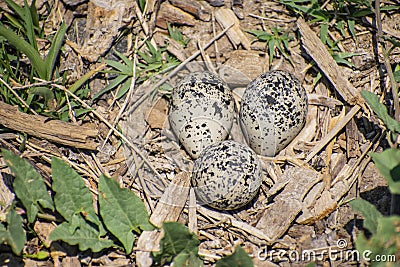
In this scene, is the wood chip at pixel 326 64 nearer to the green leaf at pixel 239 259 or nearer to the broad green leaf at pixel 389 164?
the broad green leaf at pixel 389 164

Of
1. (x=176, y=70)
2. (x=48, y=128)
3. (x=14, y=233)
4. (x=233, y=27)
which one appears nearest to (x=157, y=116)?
(x=176, y=70)

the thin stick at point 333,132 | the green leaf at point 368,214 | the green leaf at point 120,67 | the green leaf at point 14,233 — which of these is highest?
the green leaf at point 120,67

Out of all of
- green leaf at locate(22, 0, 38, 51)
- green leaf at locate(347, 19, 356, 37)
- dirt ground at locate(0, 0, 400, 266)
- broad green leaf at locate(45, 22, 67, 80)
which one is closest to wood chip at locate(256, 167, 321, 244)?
dirt ground at locate(0, 0, 400, 266)

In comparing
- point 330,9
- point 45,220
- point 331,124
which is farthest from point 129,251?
point 330,9

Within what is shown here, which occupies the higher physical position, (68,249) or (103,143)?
(103,143)

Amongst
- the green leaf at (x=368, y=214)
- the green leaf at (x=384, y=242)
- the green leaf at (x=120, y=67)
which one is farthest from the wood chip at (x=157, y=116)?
the green leaf at (x=384, y=242)

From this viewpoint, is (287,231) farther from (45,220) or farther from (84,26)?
(84,26)
